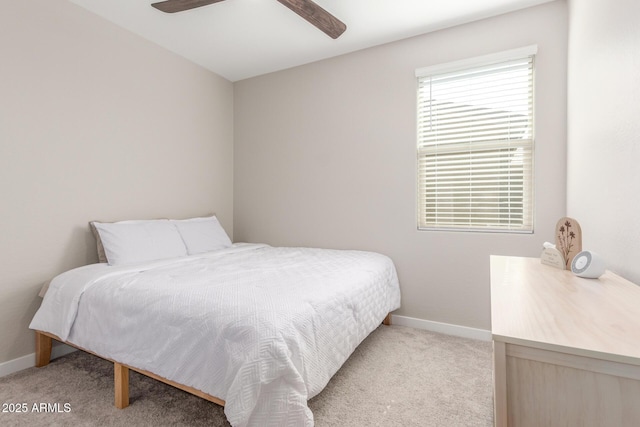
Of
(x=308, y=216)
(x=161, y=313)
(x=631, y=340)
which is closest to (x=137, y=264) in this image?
(x=161, y=313)

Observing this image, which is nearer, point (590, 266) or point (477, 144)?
point (590, 266)

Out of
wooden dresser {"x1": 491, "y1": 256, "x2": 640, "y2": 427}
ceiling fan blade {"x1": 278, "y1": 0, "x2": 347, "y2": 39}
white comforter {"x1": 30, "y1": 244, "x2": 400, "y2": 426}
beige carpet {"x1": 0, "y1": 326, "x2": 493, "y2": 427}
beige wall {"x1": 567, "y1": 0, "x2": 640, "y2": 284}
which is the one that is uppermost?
ceiling fan blade {"x1": 278, "y1": 0, "x2": 347, "y2": 39}

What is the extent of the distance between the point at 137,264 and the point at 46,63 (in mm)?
1558

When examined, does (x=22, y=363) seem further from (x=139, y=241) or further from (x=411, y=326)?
(x=411, y=326)

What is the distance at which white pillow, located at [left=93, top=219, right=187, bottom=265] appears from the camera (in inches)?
86.7

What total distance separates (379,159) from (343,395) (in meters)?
1.97

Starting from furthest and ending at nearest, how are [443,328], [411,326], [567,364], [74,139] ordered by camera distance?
[411,326], [443,328], [74,139], [567,364]

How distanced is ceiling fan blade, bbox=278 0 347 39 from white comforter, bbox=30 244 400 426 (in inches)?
64.6

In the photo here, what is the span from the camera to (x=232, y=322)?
1.24m

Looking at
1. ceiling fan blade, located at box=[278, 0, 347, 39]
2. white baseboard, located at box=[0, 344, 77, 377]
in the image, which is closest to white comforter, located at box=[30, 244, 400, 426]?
white baseboard, located at box=[0, 344, 77, 377]

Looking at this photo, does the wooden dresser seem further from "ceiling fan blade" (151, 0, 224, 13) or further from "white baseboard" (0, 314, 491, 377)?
"ceiling fan blade" (151, 0, 224, 13)

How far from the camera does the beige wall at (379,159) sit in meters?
2.28

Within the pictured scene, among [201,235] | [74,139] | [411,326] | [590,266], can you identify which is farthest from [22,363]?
[590,266]

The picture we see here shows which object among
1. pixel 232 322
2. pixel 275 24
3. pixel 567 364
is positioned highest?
pixel 275 24
